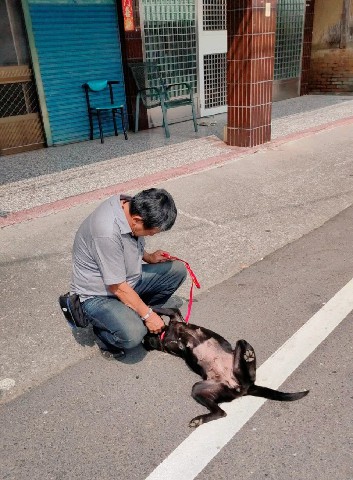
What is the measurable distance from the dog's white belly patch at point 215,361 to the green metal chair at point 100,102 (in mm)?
6617

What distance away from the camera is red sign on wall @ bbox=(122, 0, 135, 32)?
340 inches

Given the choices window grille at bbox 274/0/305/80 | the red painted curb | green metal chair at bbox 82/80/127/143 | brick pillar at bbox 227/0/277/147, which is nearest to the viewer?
the red painted curb

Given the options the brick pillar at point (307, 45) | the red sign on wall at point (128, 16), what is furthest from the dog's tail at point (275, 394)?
the brick pillar at point (307, 45)

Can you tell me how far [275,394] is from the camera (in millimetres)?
2574

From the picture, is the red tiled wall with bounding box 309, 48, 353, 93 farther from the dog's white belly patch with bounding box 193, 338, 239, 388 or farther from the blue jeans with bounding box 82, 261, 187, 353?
the dog's white belly patch with bounding box 193, 338, 239, 388

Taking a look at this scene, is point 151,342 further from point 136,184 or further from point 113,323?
point 136,184

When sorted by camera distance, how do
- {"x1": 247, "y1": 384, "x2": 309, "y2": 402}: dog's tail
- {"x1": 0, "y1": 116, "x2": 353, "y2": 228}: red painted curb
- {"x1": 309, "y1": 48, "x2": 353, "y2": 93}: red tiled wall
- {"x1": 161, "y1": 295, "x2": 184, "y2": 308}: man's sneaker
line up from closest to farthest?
{"x1": 247, "y1": 384, "x2": 309, "y2": 402}: dog's tail
{"x1": 161, "y1": 295, "x2": 184, "y2": 308}: man's sneaker
{"x1": 0, "y1": 116, "x2": 353, "y2": 228}: red painted curb
{"x1": 309, "y1": 48, "x2": 353, "y2": 93}: red tiled wall

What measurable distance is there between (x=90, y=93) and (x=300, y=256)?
6272 mm

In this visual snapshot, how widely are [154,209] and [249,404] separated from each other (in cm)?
130

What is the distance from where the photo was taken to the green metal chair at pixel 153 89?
875cm

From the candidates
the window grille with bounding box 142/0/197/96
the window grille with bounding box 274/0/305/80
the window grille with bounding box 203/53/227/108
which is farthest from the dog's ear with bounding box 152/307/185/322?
the window grille with bounding box 274/0/305/80

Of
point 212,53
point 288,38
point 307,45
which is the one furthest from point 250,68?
point 307,45

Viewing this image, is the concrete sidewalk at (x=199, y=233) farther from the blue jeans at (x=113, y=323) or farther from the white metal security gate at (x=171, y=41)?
the white metal security gate at (x=171, y=41)

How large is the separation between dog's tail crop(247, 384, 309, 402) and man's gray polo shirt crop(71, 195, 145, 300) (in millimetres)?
1060
